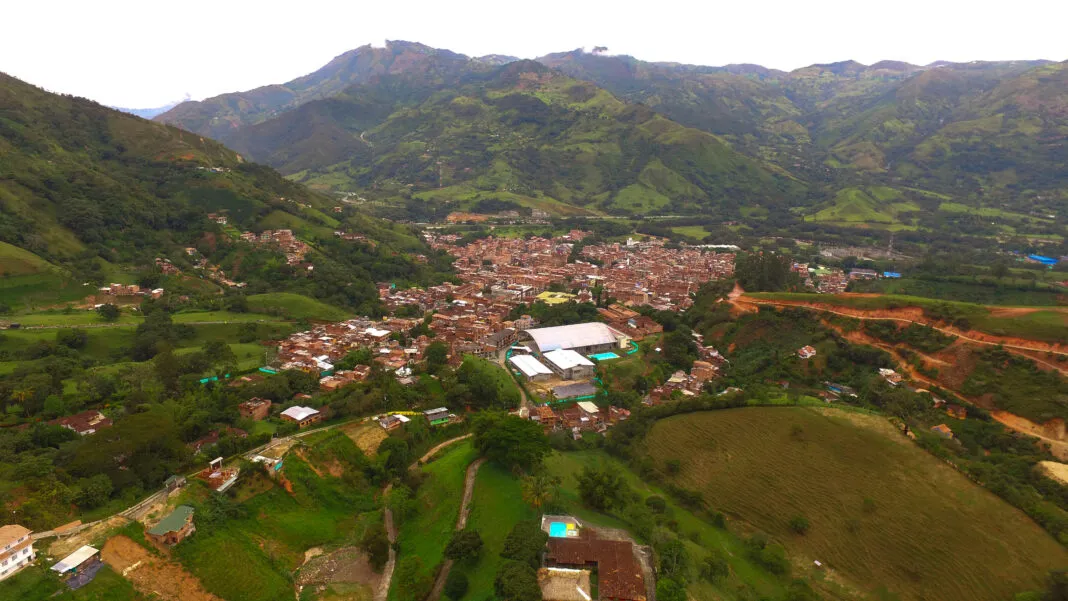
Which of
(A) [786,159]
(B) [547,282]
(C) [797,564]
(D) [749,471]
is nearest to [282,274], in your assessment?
(B) [547,282]

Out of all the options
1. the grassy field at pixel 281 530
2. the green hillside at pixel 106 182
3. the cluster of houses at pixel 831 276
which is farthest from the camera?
the cluster of houses at pixel 831 276

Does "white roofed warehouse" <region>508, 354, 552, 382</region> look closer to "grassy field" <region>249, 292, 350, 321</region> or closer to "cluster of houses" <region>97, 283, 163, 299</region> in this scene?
"grassy field" <region>249, 292, 350, 321</region>

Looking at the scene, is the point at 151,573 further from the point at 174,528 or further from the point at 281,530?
the point at 281,530

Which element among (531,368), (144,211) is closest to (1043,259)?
(531,368)

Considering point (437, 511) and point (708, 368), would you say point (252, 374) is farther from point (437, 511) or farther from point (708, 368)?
point (708, 368)

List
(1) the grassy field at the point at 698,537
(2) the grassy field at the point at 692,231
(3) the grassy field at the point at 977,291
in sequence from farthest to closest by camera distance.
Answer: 1. (2) the grassy field at the point at 692,231
2. (3) the grassy field at the point at 977,291
3. (1) the grassy field at the point at 698,537

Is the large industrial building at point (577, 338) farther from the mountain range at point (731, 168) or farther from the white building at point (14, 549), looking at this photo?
the mountain range at point (731, 168)

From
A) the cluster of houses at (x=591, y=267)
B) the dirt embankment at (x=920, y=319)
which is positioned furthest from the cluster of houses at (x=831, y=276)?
the dirt embankment at (x=920, y=319)
